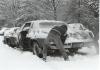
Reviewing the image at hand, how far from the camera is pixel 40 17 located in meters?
27.3

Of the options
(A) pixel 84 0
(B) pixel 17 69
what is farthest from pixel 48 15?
(B) pixel 17 69

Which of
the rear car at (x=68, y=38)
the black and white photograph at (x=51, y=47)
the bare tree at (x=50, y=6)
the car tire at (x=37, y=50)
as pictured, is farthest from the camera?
the bare tree at (x=50, y=6)

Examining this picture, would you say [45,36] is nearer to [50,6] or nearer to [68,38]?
[68,38]

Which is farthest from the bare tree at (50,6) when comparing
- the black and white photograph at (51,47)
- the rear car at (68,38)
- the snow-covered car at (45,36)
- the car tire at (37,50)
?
the car tire at (37,50)

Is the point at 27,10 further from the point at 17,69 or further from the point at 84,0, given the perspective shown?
the point at 17,69

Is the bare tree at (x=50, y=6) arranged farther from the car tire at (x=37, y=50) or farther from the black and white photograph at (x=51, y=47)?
the car tire at (x=37, y=50)

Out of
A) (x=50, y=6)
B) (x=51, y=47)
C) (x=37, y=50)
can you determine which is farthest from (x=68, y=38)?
(x=50, y=6)

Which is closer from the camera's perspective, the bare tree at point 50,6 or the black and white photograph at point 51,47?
the black and white photograph at point 51,47

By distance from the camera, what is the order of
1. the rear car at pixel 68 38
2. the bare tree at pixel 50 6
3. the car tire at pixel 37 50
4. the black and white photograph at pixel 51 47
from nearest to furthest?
the black and white photograph at pixel 51 47 → the rear car at pixel 68 38 → the car tire at pixel 37 50 → the bare tree at pixel 50 6

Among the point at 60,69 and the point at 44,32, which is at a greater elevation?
the point at 44,32

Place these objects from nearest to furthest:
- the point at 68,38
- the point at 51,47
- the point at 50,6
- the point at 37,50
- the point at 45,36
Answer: the point at 51,47 → the point at 45,36 → the point at 68,38 → the point at 37,50 → the point at 50,6

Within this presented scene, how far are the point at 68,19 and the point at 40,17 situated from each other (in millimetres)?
4023

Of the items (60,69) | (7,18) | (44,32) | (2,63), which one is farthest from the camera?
(7,18)

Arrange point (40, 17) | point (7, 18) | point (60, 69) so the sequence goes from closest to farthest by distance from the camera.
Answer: point (60, 69)
point (40, 17)
point (7, 18)
